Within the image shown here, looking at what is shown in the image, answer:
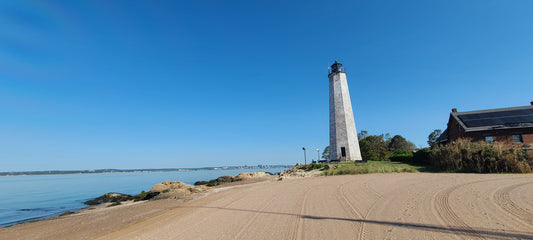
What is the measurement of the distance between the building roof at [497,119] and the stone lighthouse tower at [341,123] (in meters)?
12.0

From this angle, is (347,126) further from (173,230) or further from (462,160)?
(173,230)

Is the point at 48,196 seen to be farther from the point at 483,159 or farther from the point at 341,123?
the point at 483,159

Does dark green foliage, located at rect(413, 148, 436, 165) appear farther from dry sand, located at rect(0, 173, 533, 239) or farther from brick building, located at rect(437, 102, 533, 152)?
dry sand, located at rect(0, 173, 533, 239)

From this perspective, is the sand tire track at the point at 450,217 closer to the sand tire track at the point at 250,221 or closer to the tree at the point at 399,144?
the sand tire track at the point at 250,221

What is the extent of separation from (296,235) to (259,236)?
32.8 inches

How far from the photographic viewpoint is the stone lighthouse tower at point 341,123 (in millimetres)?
30062

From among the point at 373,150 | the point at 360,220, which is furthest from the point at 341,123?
the point at 360,220

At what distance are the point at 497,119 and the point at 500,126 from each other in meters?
1.27

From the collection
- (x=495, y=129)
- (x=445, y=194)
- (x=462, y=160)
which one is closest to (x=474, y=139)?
(x=495, y=129)

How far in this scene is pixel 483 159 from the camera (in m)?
17.0

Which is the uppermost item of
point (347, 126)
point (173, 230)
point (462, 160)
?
point (347, 126)

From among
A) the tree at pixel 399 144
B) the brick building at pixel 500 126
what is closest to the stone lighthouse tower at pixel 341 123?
the brick building at pixel 500 126

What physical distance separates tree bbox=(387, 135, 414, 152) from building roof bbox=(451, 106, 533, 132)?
31.2 meters

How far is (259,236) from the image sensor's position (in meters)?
5.15
